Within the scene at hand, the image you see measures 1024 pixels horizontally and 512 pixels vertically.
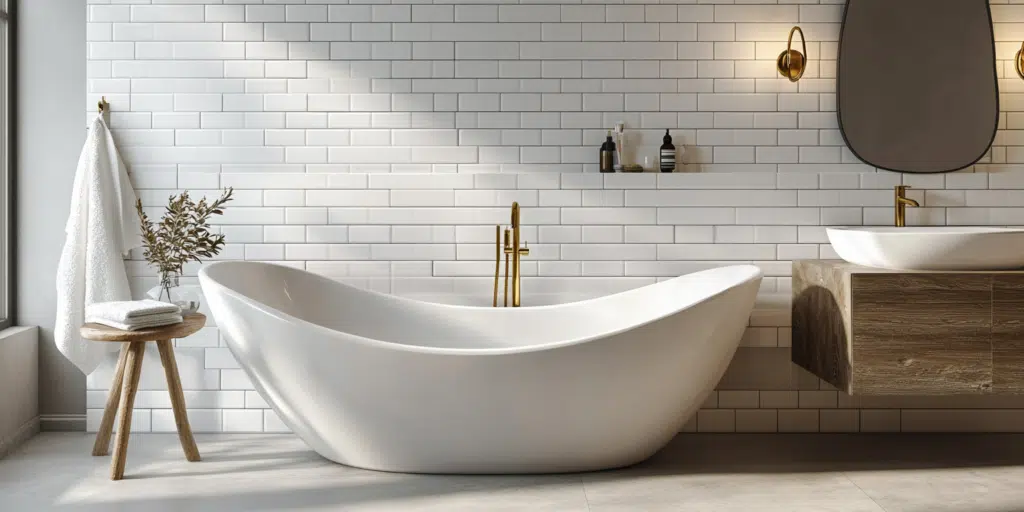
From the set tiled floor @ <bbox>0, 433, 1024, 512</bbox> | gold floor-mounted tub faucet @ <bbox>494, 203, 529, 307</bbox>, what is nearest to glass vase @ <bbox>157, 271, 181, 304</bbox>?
tiled floor @ <bbox>0, 433, 1024, 512</bbox>

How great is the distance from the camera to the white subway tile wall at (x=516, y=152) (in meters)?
3.88

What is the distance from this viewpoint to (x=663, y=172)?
12.8 ft

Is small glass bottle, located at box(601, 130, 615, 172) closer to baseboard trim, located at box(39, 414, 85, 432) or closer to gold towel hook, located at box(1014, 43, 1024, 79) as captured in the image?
gold towel hook, located at box(1014, 43, 1024, 79)

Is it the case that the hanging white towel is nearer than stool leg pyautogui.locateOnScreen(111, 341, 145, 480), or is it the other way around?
stool leg pyautogui.locateOnScreen(111, 341, 145, 480)

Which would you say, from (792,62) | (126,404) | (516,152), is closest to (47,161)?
(126,404)

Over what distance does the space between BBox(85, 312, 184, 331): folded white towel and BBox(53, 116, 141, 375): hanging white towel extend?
1.74ft

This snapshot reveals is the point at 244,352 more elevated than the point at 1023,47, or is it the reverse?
the point at 1023,47

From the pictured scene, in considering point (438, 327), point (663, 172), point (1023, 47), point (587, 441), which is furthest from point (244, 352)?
point (1023, 47)

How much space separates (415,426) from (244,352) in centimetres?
66

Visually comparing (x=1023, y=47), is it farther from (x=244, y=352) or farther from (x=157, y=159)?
(x=157, y=159)

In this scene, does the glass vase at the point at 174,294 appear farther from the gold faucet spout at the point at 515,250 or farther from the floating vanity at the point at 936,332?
the floating vanity at the point at 936,332

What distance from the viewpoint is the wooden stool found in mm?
3156

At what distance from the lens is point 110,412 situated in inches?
→ 137

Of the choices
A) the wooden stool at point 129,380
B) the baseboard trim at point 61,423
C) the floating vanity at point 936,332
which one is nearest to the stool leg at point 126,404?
the wooden stool at point 129,380
